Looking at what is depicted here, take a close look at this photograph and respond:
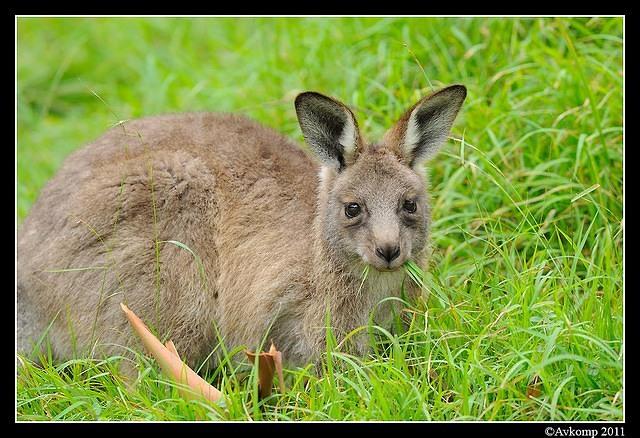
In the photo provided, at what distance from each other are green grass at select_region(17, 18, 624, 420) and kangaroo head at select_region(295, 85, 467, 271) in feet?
1.14

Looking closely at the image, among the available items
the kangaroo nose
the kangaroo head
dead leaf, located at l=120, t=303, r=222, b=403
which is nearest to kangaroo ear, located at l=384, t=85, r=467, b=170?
the kangaroo head

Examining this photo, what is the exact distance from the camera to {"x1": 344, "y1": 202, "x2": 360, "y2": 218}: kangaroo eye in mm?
5590

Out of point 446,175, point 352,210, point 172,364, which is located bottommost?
point 172,364

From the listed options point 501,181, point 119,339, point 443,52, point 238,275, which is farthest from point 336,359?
point 443,52

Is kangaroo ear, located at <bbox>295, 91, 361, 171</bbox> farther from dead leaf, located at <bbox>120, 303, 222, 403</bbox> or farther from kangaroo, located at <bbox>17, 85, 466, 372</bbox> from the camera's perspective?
dead leaf, located at <bbox>120, 303, 222, 403</bbox>

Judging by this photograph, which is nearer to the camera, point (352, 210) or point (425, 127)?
point (352, 210)

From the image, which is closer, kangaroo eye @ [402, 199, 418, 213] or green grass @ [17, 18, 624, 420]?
green grass @ [17, 18, 624, 420]

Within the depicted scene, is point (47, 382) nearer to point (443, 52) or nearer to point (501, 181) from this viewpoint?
point (501, 181)

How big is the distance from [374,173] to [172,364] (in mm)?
1535

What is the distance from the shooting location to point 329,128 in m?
5.77

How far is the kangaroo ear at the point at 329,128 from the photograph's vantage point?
5637 mm

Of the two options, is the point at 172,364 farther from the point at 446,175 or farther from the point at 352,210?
the point at 446,175

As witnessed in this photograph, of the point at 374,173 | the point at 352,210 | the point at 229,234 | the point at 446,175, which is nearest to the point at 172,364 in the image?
the point at 229,234

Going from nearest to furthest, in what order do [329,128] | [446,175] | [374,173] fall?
[374,173] < [329,128] < [446,175]
